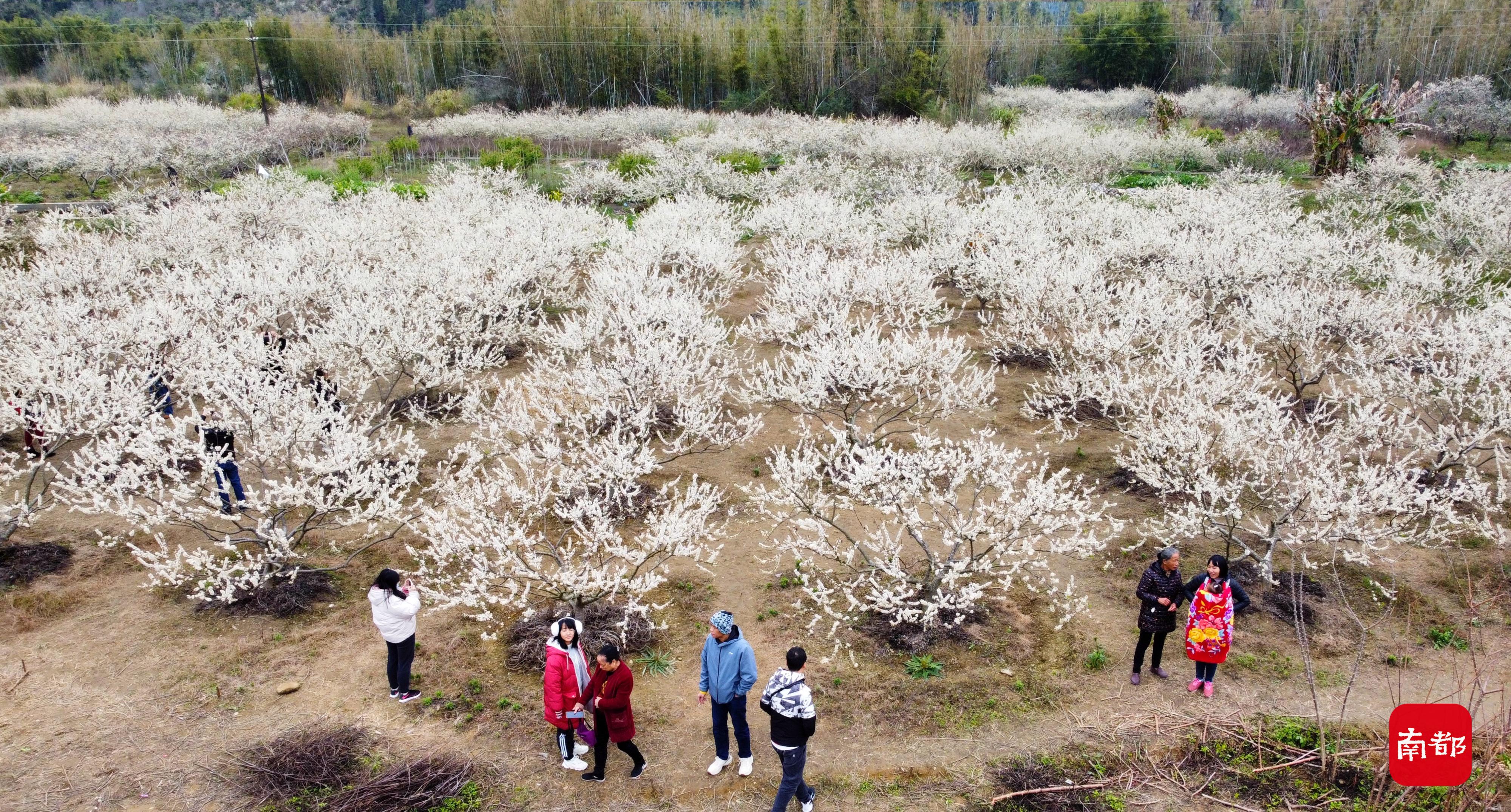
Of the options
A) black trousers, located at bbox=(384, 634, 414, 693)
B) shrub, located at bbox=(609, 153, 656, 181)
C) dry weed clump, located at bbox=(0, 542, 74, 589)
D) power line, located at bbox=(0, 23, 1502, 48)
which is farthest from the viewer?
power line, located at bbox=(0, 23, 1502, 48)

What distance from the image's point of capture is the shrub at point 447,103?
155 ft

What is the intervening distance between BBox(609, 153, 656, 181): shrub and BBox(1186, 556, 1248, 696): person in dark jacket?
24454 millimetres

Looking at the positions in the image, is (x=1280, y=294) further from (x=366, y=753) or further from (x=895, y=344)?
(x=366, y=753)

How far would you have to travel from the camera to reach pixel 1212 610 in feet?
22.4

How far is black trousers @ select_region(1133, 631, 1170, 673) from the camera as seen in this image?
7.19 metres

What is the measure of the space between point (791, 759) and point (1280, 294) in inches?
463

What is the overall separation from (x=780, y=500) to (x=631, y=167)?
22864 millimetres

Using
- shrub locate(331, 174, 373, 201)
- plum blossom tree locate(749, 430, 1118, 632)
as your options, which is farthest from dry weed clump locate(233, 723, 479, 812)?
shrub locate(331, 174, 373, 201)

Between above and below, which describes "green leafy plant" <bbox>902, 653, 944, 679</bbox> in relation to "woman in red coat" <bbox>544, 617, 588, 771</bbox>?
below

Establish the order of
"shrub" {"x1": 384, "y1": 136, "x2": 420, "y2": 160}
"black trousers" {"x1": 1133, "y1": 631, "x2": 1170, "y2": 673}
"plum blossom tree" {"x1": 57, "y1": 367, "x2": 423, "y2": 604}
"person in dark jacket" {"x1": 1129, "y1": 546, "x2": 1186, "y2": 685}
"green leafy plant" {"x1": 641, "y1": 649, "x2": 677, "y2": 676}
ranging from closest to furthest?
1. "person in dark jacket" {"x1": 1129, "y1": 546, "x2": 1186, "y2": 685}
2. "black trousers" {"x1": 1133, "y1": 631, "x2": 1170, "y2": 673}
3. "green leafy plant" {"x1": 641, "y1": 649, "x2": 677, "y2": 676}
4. "plum blossom tree" {"x1": 57, "y1": 367, "x2": 423, "y2": 604}
5. "shrub" {"x1": 384, "y1": 136, "x2": 420, "y2": 160}

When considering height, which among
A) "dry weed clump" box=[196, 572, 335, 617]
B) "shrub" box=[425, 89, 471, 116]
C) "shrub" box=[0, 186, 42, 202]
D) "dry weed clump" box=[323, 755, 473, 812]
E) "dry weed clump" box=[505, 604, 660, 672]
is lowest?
"dry weed clump" box=[323, 755, 473, 812]

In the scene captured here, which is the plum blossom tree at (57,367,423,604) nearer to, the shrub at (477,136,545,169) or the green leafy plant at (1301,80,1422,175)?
the shrub at (477,136,545,169)

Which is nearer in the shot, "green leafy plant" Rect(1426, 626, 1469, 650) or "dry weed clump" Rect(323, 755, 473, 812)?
"dry weed clump" Rect(323, 755, 473, 812)

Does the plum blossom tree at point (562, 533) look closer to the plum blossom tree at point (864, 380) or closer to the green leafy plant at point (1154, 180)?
the plum blossom tree at point (864, 380)
